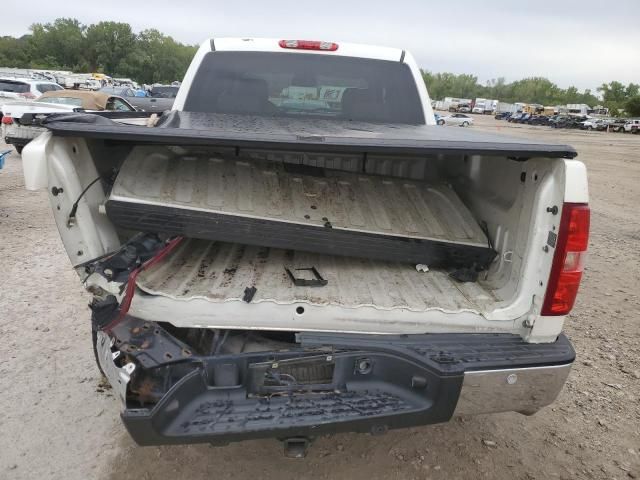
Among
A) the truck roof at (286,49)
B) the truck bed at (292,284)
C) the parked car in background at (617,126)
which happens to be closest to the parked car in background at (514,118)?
the parked car in background at (617,126)

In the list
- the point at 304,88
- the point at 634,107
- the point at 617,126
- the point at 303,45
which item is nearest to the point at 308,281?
the point at 304,88

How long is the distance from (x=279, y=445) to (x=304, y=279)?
105 cm

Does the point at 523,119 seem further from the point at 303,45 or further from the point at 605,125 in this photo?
the point at 303,45

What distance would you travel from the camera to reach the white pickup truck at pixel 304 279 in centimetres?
209

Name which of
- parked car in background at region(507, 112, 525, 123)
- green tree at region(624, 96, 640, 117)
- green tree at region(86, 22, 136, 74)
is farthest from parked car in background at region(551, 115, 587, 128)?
green tree at region(86, 22, 136, 74)

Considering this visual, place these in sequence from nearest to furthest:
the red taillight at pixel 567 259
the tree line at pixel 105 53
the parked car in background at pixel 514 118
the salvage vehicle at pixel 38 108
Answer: the red taillight at pixel 567 259 < the salvage vehicle at pixel 38 108 < the parked car in background at pixel 514 118 < the tree line at pixel 105 53

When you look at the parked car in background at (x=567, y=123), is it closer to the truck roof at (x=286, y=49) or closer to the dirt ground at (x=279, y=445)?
the dirt ground at (x=279, y=445)

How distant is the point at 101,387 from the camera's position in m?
3.34

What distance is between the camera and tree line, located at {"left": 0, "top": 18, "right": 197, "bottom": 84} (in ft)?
Result: 299

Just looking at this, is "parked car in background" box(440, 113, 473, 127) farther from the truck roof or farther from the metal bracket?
the metal bracket

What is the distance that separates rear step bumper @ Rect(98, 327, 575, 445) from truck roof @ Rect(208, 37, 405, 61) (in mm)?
2668

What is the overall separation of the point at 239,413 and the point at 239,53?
299cm

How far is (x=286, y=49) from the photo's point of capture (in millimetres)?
4039

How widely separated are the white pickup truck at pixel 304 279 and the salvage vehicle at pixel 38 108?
6.55 metres
